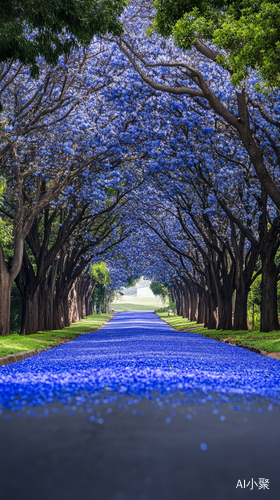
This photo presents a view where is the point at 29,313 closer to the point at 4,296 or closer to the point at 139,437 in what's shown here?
the point at 4,296

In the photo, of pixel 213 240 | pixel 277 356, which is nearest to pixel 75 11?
pixel 277 356

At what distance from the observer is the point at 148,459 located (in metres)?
4.26

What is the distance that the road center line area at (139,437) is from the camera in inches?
143

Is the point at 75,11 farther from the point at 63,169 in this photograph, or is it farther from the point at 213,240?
the point at 213,240

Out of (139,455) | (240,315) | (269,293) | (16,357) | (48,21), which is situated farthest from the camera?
(240,315)

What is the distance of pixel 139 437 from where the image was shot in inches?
197

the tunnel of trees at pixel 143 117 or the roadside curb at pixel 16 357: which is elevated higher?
the tunnel of trees at pixel 143 117

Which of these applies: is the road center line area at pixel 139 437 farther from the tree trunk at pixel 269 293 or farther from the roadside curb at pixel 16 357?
the tree trunk at pixel 269 293

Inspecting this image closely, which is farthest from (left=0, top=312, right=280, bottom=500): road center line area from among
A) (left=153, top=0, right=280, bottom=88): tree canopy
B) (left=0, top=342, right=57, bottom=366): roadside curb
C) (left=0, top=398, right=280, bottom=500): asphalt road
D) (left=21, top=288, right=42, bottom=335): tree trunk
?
(left=21, top=288, right=42, bottom=335): tree trunk

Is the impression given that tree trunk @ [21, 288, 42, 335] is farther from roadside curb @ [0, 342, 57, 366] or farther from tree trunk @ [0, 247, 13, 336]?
roadside curb @ [0, 342, 57, 366]

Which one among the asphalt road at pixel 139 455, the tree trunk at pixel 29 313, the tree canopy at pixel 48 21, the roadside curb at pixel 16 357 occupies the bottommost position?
the asphalt road at pixel 139 455

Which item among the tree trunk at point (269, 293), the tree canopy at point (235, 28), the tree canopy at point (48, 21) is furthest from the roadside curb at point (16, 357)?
the tree trunk at point (269, 293)

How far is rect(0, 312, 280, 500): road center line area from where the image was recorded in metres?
3.64

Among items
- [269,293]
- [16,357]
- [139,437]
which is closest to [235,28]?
[139,437]
